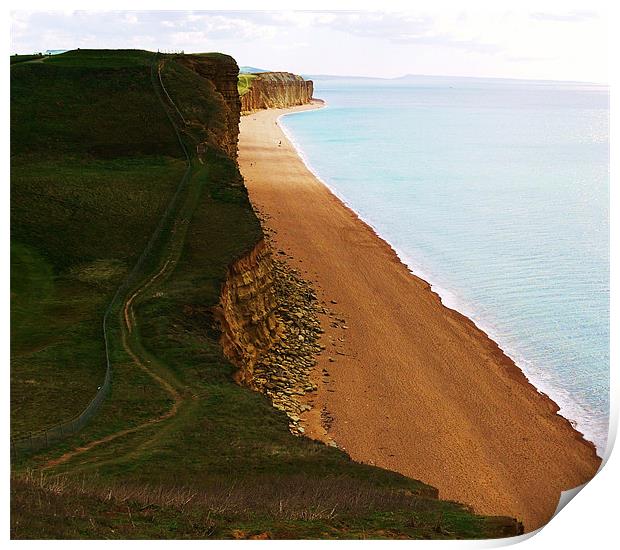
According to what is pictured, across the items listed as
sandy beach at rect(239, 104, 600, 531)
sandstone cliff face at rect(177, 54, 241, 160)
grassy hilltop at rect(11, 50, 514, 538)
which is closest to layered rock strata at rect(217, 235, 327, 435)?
sandy beach at rect(239, 104, 600, 531)

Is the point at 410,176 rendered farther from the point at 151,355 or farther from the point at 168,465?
the point at 168,465

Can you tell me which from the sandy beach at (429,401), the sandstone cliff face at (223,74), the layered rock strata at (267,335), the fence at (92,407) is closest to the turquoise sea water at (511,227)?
the sandy beach at (429,401)

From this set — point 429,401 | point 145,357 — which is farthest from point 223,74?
point 145,357

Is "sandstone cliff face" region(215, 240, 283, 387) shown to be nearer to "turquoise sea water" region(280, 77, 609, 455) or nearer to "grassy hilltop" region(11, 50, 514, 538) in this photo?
"grassy hilltop" region(11, 50, 514, 538)

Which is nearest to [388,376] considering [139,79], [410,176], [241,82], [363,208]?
[139,79]

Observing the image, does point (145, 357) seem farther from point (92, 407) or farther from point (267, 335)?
point (267, 335)

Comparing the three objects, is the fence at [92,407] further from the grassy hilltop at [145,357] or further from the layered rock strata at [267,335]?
the layered rock strata at [267,335]
